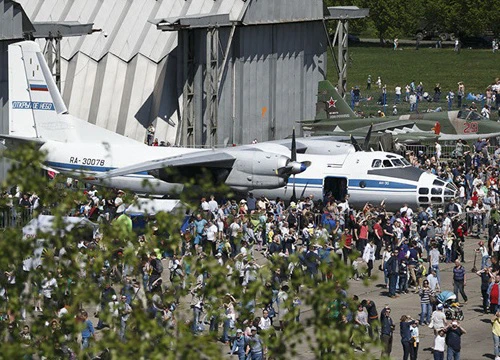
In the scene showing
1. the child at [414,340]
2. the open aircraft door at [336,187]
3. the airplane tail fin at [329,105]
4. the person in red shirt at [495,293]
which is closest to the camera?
the child at [414,340]

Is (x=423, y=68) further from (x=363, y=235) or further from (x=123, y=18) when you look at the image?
(x=363, y=235)

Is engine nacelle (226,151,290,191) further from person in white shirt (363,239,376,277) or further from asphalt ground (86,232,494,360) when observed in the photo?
person in white shirt (363,239,376,277)

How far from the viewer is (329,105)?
2153 inches

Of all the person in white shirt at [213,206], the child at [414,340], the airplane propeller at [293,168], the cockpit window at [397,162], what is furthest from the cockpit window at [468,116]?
the child at [414,340]

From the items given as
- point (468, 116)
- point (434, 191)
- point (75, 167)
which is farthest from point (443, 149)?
point (75, 167)

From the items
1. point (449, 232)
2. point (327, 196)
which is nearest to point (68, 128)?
point (327, 196)

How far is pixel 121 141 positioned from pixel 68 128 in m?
1.90

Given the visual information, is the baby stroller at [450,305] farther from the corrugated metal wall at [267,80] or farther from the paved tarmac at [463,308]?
the corrugated metal wall at [267,80]

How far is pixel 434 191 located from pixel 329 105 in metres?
16.5

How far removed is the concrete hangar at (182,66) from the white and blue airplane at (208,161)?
7.34 metres

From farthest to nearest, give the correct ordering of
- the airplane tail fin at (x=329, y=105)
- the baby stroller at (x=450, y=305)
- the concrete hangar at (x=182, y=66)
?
the airplane tail fin at (x=329, y=105)
the concrete hangar at (x=182, y=66)
the baby stroller at (x=450, y=305)

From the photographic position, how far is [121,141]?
4366cm

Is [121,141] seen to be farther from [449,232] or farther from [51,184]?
[51,184]

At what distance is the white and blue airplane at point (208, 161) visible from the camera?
129ft
